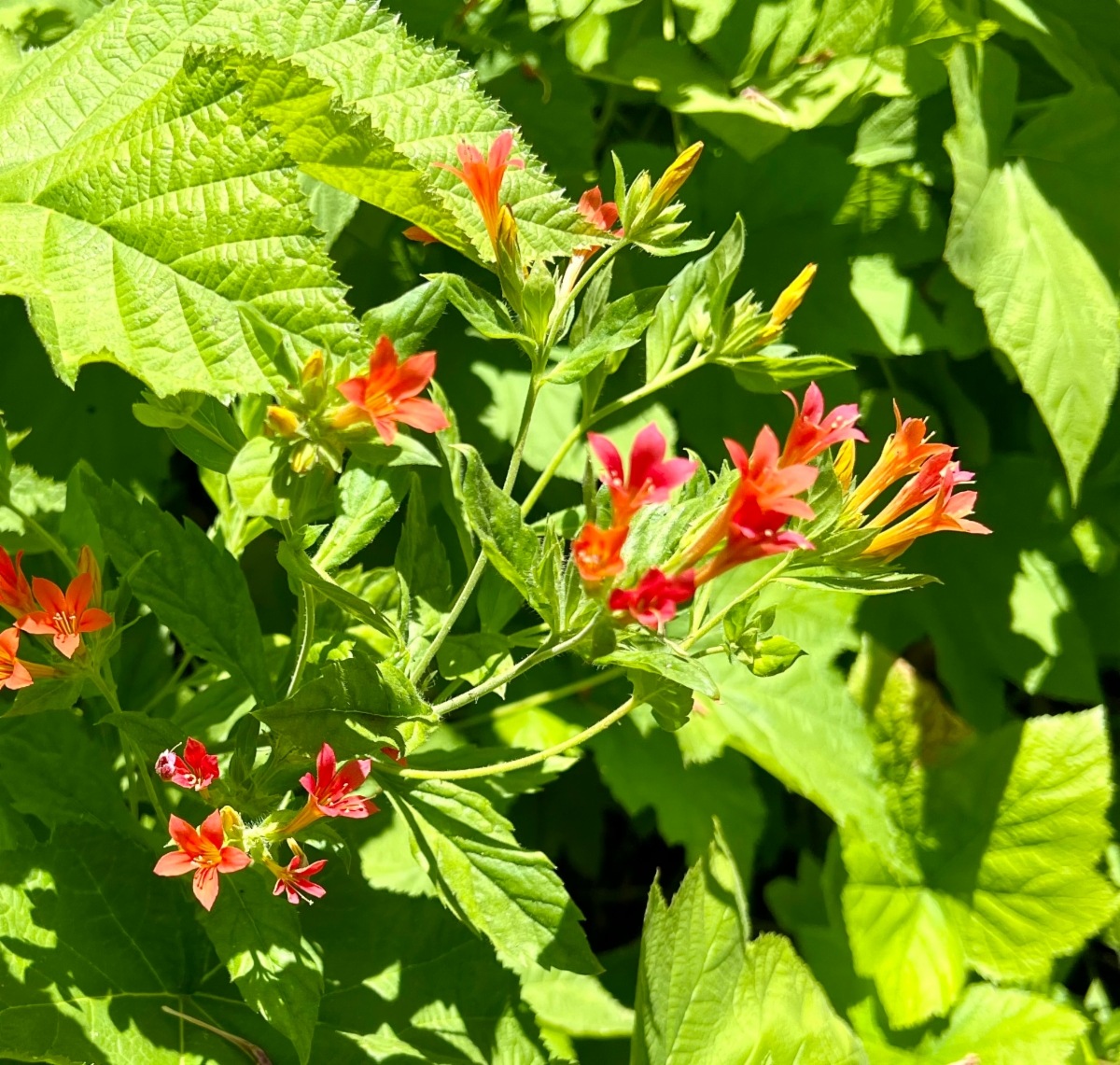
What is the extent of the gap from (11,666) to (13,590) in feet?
0.18

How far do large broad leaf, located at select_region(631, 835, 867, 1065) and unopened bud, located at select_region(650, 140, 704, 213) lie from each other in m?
0.61

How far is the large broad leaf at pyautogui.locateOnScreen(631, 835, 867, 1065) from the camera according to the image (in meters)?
1.06

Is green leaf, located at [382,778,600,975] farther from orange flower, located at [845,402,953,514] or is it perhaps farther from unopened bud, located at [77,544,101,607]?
orange flower, located at [845,402,953,514]

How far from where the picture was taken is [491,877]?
2.88 feet

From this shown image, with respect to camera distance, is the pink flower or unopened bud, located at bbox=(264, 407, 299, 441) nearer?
unopened bud, located at bbox=(264, 407, 299, 441)

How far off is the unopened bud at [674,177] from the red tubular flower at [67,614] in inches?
20.0

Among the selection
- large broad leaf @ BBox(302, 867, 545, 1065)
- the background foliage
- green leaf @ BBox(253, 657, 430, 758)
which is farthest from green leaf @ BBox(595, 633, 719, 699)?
large broad leaf @ BBox(302, 867, 545, 1065)

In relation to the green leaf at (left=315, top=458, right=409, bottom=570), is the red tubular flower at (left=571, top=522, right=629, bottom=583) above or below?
above

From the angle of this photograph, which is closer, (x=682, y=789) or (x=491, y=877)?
(x=491, y=877)

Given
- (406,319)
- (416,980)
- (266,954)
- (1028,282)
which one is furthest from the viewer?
(1028,282)

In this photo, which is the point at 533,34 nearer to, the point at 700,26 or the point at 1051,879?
the point at 700,26

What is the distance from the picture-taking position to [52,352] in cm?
76

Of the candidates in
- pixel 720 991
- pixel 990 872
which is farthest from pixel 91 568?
pixel 990 872

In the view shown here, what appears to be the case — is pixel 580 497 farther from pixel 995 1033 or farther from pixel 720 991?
pixel 995 1033
